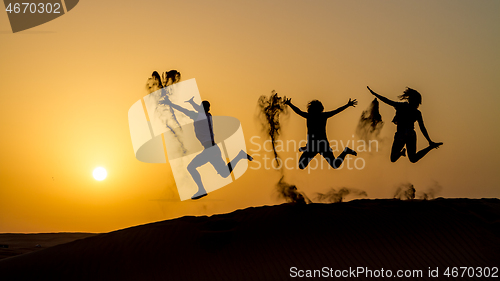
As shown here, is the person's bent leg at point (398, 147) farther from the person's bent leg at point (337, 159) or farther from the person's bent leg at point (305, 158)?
the person's bent leg at point (305, 158)

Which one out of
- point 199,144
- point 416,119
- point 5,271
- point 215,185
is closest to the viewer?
point 5,271

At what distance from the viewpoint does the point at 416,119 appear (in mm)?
8164

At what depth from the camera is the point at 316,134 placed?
26.4 ft

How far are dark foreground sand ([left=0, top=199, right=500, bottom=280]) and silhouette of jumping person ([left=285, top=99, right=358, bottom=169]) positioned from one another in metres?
1.47

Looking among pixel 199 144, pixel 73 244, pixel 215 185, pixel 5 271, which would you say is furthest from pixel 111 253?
pixel 215 185

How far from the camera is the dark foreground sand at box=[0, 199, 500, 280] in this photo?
6.19 m

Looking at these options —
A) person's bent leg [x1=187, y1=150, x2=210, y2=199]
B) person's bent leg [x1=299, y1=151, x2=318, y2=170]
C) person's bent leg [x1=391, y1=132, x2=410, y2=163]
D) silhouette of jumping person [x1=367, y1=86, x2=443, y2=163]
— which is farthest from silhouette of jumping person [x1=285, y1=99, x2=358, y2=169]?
person's bent leg [x1=187, y1=150, x2=210, y2=199]

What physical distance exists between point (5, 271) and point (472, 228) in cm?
967

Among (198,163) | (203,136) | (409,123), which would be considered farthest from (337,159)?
(198,163)

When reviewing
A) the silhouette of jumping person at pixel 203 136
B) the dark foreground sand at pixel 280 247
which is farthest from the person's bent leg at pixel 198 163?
the dark foreground sand at pixel 280 247

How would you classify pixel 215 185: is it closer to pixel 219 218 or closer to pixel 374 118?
pixel 219 218

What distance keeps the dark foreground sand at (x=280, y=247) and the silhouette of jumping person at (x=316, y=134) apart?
1.47 metres

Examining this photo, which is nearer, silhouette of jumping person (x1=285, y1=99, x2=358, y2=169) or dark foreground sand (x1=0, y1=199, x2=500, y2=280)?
dark foreground sand (x1=0, y1=199, x2=500, y2=280)

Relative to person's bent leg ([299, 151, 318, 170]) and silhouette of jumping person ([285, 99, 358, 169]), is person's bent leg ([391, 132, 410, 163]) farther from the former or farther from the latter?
person's bent leg ([299, 151, 318, 170])
